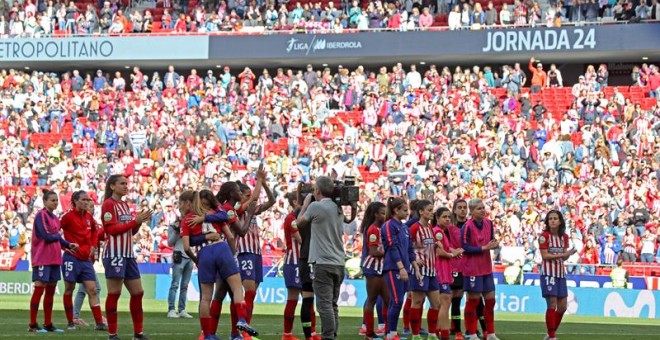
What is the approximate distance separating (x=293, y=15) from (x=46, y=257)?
26.9 m

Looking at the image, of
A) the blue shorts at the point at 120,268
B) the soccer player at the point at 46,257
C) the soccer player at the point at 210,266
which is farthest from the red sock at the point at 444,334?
the soccer player at the point at 46,257

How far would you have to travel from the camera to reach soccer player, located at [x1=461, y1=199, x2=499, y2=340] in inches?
696

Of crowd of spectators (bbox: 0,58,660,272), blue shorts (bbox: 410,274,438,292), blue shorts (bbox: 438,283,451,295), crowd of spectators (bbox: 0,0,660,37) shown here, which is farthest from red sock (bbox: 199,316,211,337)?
crowd of spectators (bbox: 0,0,660,37)

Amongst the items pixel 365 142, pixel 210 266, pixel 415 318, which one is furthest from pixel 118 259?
pixel 365 142

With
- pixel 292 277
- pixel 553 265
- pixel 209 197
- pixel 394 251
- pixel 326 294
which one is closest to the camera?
pixel 326 294

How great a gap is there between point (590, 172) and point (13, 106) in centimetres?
1935

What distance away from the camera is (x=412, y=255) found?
16.9 m

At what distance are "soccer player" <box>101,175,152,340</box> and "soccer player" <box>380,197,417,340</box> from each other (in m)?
3.04

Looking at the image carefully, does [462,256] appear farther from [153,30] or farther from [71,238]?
[153,30]

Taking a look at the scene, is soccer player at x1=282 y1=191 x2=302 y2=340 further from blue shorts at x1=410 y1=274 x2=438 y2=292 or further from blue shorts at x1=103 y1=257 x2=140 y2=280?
blue shorts at x1=103 y1=257 x2=140 y2=280

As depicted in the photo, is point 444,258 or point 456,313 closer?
point 444,258

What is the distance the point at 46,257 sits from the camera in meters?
18.5

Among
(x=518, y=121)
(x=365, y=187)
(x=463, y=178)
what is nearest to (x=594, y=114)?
(x=518, y=121)

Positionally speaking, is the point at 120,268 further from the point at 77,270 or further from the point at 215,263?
the point at 77,270
